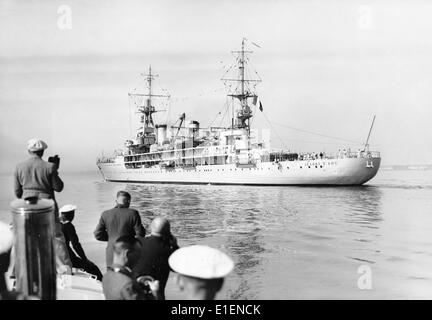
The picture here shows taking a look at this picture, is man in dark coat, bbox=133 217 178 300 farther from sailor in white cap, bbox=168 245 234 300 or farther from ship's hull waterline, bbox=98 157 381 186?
ship's hull waterline, bbox=98 157 381 186

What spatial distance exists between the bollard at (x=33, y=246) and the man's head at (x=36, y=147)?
1.44 m

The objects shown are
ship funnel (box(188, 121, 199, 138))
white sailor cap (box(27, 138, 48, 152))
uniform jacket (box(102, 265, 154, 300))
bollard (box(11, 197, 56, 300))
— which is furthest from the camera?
ship funnel (box(188, 121, 199, 138))

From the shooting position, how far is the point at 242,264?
8.93m

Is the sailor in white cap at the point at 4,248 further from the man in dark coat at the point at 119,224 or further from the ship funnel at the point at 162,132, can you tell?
the ship funnel at the point at 162,132

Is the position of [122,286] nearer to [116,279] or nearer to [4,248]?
[116,279]

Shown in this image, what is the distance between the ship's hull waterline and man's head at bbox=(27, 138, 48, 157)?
3693 cm

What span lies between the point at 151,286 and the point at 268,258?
710 cm

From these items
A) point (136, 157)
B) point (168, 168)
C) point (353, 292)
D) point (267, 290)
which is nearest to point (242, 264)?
point (267, 290)

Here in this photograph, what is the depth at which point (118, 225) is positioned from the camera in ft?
13.6

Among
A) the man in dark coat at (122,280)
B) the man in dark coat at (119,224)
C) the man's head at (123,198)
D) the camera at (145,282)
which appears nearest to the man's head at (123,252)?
the man in dark coat at (122,280)

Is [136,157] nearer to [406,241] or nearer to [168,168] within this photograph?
[168,168]

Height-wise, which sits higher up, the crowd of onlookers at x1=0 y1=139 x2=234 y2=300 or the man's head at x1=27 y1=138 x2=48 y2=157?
the man's head at x1=27 y1=138 x2=48 y2=157

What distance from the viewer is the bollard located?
9.00ft

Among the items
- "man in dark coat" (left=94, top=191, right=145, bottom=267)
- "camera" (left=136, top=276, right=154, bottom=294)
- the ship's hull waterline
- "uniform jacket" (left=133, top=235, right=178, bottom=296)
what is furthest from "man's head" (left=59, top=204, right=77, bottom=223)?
the ship's hull waterline
